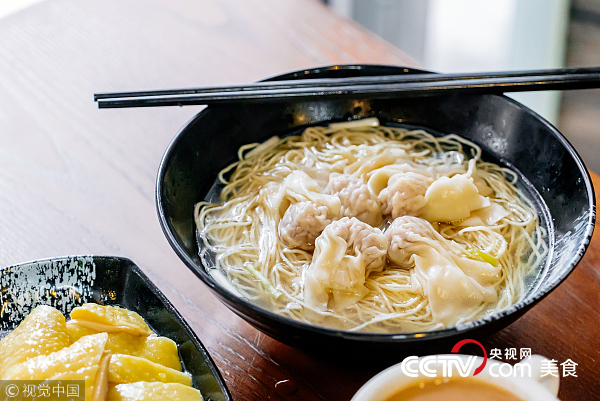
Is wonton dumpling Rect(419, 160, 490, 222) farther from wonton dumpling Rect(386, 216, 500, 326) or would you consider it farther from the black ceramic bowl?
the black ceramic bowl

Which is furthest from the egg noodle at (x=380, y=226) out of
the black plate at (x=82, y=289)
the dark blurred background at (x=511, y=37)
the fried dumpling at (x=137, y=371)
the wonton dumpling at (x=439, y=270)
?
the dark blurred background at (x=511, y=37)

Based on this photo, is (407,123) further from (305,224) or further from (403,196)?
(305,224)

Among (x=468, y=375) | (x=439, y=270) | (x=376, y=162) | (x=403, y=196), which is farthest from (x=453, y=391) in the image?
(x=376, y=162)

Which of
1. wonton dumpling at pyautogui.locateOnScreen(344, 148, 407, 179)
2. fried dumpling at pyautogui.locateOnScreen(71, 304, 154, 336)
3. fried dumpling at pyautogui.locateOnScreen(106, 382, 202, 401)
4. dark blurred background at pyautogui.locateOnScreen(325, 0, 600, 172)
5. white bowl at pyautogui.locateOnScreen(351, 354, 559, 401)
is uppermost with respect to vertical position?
dark blurred background at pyautogui.locateOnScreen(325, 0, 600, 172)

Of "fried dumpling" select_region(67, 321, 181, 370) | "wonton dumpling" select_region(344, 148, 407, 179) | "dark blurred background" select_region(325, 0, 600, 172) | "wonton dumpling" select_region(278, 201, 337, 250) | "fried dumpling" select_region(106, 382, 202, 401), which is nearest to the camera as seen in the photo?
"fried dumpling" select_region(106, 382, 202, 401)

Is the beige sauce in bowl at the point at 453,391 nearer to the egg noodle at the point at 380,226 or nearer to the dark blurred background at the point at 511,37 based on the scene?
the egg noodle at the point at 380,226

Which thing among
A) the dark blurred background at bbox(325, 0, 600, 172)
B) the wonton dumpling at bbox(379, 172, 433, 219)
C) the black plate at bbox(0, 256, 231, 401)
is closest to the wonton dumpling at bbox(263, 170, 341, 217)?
the wonton dumpling at bbox(379, 172, 433, 219)

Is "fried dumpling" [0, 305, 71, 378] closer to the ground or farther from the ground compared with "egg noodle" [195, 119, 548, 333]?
closer to the ground
